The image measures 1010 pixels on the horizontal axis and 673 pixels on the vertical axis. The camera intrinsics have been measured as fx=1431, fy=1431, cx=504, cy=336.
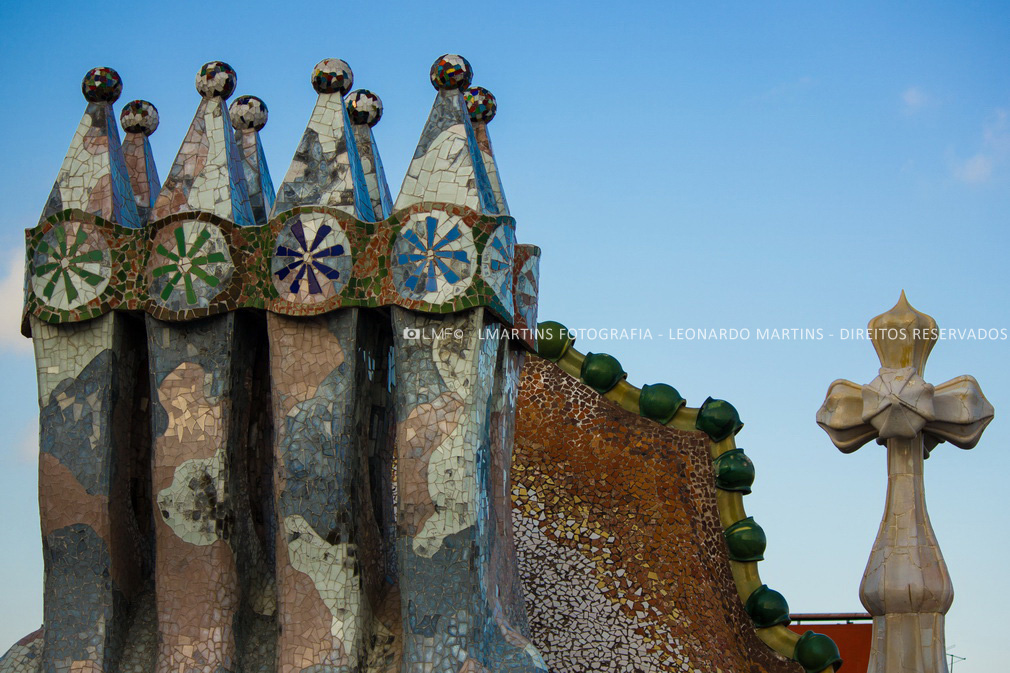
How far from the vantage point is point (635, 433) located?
38.6ft

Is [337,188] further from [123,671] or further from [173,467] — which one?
[123,671]

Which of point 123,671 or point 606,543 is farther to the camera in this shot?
point 606,543

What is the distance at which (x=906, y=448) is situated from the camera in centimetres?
866

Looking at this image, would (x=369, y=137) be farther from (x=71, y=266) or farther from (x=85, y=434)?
(x=85, y=434)

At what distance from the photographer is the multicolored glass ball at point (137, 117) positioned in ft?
31.2

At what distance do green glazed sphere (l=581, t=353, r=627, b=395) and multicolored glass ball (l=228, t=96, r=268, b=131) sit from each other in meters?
3.78

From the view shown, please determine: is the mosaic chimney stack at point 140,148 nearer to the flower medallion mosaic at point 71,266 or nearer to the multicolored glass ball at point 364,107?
the flower medallion mosaic at point 71,266

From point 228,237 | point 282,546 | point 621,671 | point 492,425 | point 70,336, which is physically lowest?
point 621,671

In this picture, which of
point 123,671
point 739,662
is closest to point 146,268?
point 123,671

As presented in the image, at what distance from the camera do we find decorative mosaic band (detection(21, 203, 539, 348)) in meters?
8.25

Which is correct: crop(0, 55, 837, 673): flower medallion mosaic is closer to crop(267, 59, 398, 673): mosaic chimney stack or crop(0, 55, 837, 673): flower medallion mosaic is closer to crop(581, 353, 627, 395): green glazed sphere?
crop(267, 59, 398, 673): mosaic chimney stack

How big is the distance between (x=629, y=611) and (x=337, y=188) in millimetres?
4322

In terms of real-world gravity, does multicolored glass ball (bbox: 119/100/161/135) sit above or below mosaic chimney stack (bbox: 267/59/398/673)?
above

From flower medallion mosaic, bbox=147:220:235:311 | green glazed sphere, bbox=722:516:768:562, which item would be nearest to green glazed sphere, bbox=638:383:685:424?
green glazed sphere, bbox=722:516:768:562
